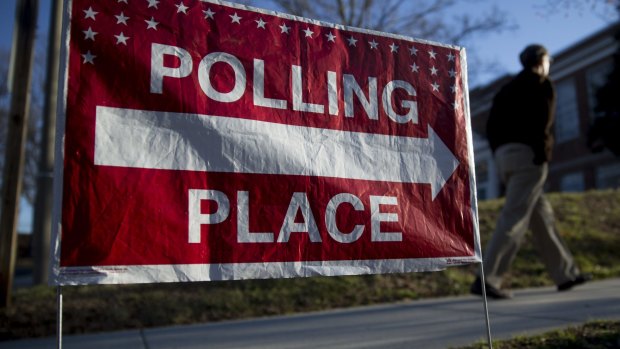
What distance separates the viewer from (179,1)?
2.66 m

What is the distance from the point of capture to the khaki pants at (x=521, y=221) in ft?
15.1

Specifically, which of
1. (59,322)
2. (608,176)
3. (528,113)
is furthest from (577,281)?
(608,176)

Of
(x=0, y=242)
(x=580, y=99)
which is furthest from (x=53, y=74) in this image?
(x=580, y=99)

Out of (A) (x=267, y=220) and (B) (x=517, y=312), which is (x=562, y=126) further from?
(A) (x=267, y=220)

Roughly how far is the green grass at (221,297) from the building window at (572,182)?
2103cm

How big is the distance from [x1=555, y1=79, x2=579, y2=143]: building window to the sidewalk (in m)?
23.1

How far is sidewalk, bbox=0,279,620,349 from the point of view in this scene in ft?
12.0

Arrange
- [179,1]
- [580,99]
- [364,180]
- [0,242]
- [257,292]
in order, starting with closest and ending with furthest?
[179,1] < [364,180] < [0,242] < [257,292] < [580,99]

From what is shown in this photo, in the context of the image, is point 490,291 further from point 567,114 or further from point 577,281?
point 567,114

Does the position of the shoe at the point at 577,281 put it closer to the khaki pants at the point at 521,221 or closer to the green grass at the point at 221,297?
the khaki pants at the point at 521,221

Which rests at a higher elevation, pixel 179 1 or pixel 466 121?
pixel 179 1

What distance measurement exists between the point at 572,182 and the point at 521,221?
2458cm

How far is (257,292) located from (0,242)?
7.69ft

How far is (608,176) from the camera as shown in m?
24.5
